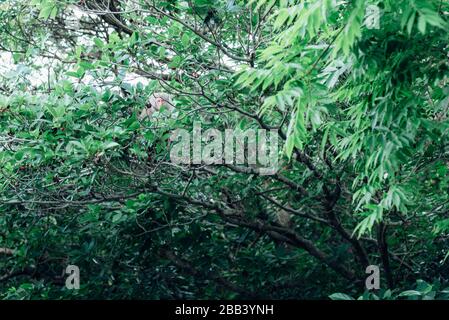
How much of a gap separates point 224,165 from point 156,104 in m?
0.60

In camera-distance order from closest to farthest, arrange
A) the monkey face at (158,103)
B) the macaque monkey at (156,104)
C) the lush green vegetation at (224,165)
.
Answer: the lush green vegetation at (224,165) → the macaque monkey at (156,104) → the monkey face at (158,103)

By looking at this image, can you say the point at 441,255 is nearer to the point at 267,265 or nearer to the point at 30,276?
the point at 267,265

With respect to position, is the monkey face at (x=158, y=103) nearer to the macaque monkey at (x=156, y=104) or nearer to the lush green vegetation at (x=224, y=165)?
the macaque monkey at (x=156, y=104)

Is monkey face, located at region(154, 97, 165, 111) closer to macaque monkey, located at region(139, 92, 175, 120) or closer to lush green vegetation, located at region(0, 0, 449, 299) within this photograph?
macaque monkey, located at region(139, 92, 175, 120)

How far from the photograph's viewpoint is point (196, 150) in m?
4.58

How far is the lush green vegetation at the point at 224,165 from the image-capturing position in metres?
3.18

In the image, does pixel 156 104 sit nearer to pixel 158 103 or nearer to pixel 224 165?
pixel 158 103

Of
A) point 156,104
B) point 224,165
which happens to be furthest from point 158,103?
point 224,165

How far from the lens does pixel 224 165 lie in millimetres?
4781

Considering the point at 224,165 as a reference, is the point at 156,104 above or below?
above

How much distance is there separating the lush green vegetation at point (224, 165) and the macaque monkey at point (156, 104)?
0.25 feet

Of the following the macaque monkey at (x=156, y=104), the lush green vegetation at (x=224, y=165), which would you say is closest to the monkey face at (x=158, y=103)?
the macaque monkey at (x=156, y=104)

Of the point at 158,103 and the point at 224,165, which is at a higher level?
the point at 158,103
